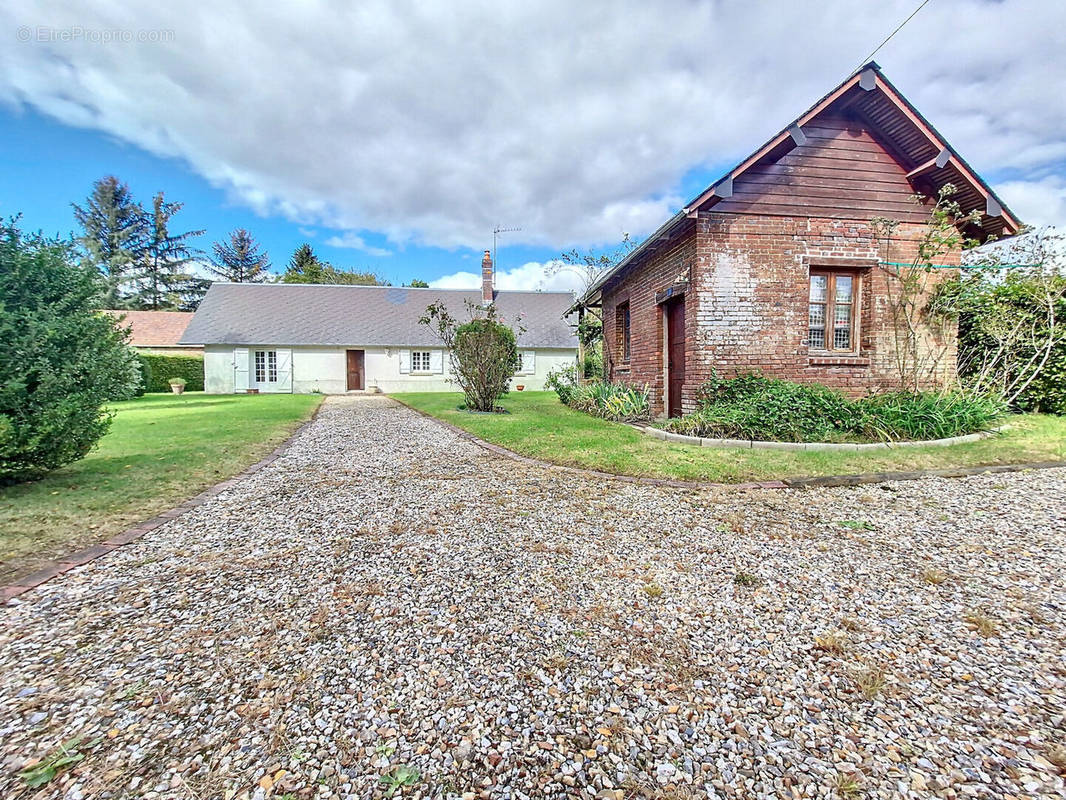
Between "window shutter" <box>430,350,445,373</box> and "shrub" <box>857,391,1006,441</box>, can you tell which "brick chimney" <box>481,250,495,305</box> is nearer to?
"window shutter" <box>430,350,445,373</box>

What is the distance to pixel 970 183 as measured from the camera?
7.18 meters

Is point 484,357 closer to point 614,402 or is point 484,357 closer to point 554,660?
point 614,402

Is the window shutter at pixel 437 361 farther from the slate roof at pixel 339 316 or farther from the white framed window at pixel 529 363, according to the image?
the white framed window at pixel 529 363

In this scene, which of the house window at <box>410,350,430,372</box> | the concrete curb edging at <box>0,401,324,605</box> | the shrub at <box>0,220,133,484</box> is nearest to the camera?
the concrete curb edging at <box>0,401,324,605</box>

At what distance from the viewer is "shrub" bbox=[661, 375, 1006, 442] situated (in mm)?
6234

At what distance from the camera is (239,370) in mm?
22016

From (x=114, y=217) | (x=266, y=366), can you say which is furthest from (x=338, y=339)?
(x=114, y=217)

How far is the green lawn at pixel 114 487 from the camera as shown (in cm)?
308

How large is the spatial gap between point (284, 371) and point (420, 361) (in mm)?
6745

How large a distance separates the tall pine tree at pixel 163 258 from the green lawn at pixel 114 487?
139ft

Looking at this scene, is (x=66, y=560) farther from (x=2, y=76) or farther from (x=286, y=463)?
(x=2, y=76)

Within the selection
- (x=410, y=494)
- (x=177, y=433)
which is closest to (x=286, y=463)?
(x=410, y=494)

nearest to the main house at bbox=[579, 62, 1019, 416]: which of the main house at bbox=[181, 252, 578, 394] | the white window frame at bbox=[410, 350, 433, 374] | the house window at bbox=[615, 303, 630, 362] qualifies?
the house window at bbox=[615, 303, 630, 362]

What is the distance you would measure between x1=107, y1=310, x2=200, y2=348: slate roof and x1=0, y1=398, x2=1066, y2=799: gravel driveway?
3153 centimetres
